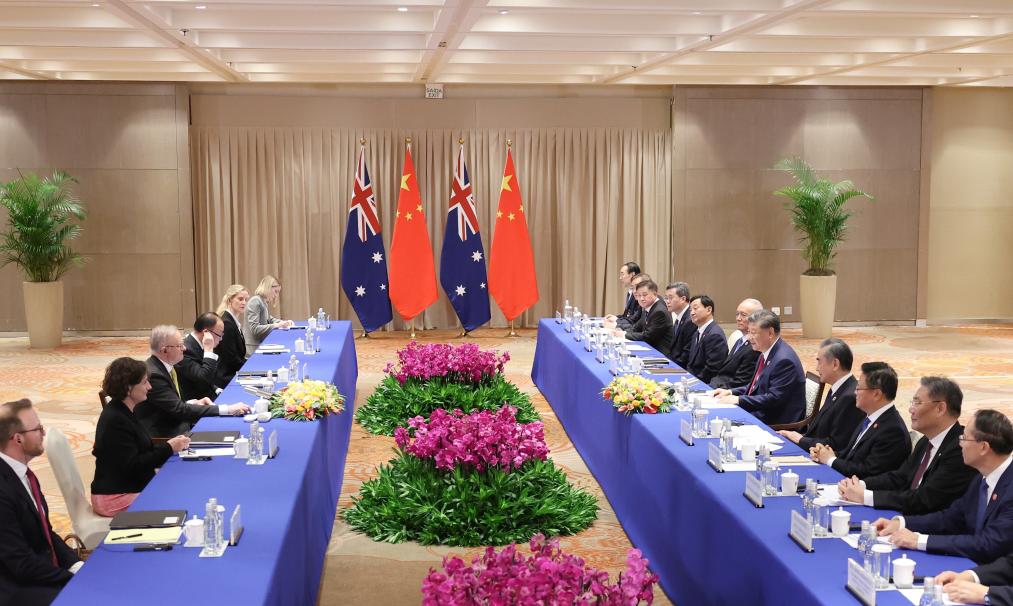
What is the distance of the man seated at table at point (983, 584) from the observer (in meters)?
3.22

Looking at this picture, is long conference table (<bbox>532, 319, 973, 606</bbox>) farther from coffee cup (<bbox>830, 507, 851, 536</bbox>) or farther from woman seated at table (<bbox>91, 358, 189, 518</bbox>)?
woman seated at table (<bbox>91, 358, 189, 518</bbox>)

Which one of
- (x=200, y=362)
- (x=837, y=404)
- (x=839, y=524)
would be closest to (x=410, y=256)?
(x=200, y=362)

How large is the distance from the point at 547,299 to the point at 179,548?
10891 millimetres

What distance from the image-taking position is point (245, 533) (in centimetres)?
396

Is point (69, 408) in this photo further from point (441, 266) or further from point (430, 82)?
point (430, 82)

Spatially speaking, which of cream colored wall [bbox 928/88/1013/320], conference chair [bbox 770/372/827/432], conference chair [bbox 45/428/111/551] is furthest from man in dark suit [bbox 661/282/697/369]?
cream colored wall [bbox 928/88/1013/320]

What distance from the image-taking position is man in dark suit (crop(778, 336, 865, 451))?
18.3 ft

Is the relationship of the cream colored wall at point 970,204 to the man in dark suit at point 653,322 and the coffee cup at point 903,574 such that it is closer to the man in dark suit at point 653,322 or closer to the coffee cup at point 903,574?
the man in dark suit at point 653,322

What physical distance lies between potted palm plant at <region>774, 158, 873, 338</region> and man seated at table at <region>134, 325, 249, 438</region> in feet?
30.6

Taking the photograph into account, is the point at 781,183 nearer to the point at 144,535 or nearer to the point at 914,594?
the point at 914,594

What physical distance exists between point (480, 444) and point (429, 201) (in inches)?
340

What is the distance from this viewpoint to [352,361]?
32.7 feet

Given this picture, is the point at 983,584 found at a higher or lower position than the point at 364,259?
lower

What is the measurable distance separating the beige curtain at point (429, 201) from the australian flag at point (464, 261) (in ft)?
1.62
